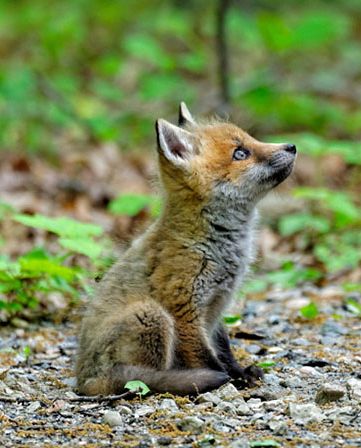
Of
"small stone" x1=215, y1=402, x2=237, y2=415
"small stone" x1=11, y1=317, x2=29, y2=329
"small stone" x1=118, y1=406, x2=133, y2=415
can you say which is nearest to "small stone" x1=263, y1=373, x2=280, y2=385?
"small stone" x1=215, y1=402, x2=237, y2=415

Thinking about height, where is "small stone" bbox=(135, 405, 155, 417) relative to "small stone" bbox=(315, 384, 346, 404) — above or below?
below

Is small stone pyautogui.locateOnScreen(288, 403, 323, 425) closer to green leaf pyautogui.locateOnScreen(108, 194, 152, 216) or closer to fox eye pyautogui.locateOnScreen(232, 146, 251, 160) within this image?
fox eye pyautogui.locateOnScreen(232, 146, 251, 160)

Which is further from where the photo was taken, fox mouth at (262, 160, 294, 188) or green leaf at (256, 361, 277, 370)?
fox mouth at (262, 160, 294, 188)

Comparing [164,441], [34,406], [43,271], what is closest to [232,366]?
[34,406]

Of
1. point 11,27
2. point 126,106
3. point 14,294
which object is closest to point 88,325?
point 14,294

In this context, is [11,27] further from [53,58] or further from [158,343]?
[158,343]

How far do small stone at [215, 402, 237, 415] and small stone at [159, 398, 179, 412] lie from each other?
0.80ft

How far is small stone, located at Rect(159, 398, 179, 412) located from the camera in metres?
5.22

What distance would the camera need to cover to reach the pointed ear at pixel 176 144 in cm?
619

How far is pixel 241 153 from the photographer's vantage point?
654 cm

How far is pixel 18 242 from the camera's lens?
33.2 feet

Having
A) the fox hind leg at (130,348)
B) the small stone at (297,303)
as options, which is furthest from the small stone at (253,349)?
the small stone at (297,303)

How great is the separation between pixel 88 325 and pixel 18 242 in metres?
4.38

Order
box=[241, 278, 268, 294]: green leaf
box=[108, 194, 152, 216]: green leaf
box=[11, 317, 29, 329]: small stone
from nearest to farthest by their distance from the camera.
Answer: box=[11, 317, 29, 329]: small stone, box=[241, 278, 268, 294]: green leaf, box=[108, 194, 152, 216]: green leaf
